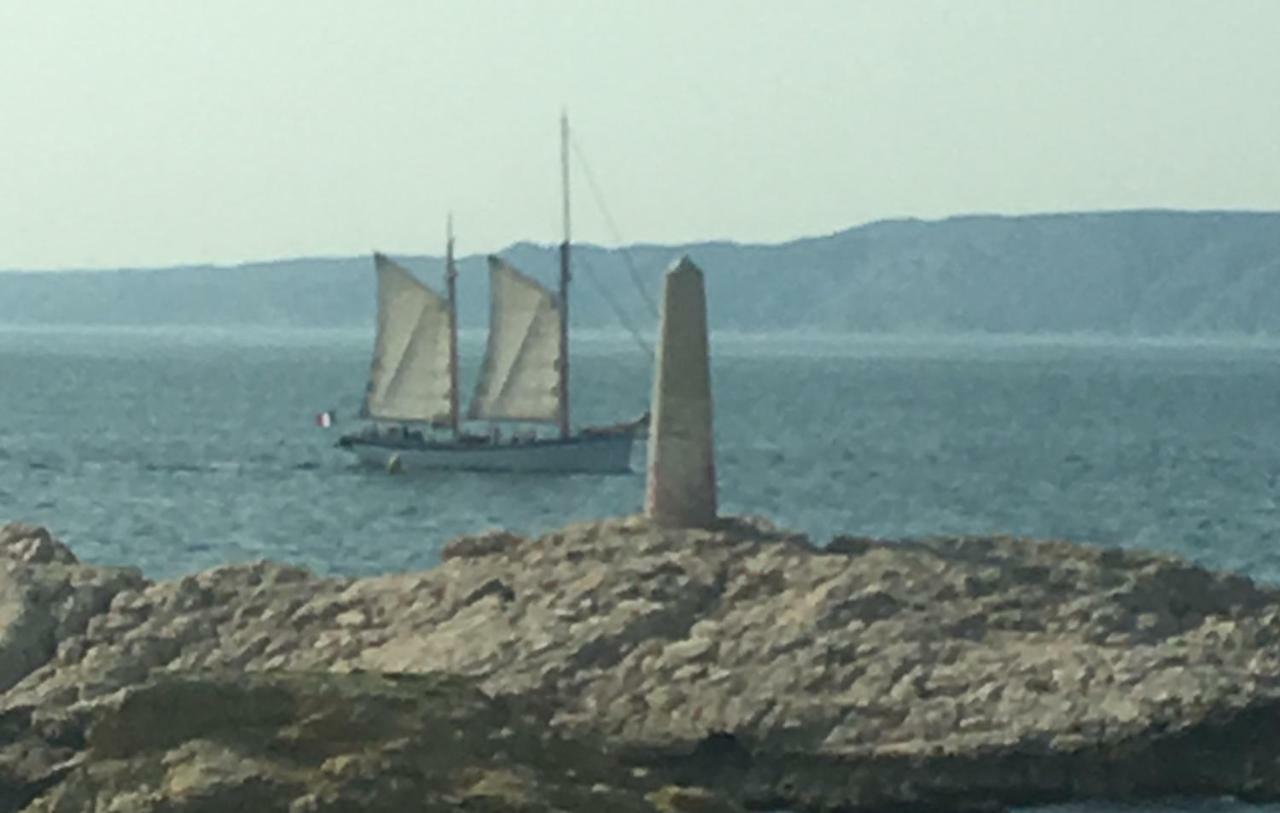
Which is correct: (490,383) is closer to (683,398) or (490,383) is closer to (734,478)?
(734,478)

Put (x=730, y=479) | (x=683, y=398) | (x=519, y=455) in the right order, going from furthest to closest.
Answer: (x=519, y=455) < (x=730, y=479) < (x=683, y=398)

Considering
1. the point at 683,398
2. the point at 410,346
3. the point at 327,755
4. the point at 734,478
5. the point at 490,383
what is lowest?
the point at 734,478

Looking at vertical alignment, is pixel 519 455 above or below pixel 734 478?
above

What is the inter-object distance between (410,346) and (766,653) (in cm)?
5309

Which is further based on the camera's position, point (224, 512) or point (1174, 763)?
point (224, 512)

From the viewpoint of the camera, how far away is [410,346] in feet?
252

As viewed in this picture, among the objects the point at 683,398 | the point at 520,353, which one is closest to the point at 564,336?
the point at 520,353

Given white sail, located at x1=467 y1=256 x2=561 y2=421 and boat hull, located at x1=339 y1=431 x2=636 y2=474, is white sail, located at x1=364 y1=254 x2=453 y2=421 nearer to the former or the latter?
boat hull, located at x1=339 y1=431 x2=636 y2=474

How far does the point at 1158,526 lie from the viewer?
190 ft

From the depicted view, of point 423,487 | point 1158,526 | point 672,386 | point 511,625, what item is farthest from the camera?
point 423,487

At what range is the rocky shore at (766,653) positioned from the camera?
2262 centimetres

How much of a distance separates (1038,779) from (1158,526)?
36.2 metres

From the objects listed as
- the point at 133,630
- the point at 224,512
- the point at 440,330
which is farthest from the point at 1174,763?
the point at 440,330

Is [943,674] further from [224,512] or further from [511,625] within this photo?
[224,512]
